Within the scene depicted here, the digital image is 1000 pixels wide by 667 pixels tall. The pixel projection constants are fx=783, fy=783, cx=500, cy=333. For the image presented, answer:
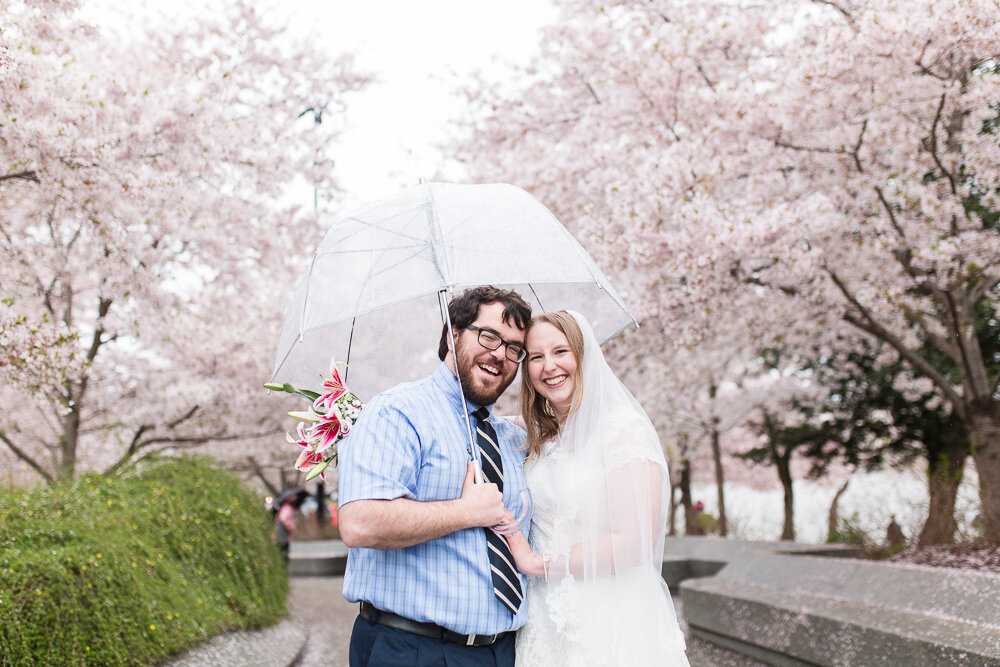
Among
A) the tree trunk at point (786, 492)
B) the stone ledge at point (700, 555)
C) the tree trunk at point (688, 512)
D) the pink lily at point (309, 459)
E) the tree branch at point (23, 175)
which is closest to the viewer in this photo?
the pink lily at point (309, 459)

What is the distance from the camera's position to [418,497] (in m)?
2.30

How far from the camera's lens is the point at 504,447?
2752mm

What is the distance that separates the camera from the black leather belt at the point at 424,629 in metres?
2.24

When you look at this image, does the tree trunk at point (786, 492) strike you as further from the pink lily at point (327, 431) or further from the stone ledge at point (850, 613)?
→ the pink lily at point (327, 431)

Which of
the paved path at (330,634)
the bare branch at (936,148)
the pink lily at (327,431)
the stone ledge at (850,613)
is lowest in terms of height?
the paved path at (330,634)

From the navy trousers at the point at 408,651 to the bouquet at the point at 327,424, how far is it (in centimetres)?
54

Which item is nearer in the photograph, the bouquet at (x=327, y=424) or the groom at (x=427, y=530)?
the groom at (x=427, y=530)

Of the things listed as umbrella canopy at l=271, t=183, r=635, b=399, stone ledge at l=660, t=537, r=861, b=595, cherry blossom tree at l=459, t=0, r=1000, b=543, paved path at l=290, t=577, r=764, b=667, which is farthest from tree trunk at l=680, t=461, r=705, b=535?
umbrella canopy at l=271, t=183, r=635, b=399

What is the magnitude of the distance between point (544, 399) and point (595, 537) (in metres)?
0.61

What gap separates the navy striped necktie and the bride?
9cm

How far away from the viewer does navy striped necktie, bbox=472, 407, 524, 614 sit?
7.74 feet

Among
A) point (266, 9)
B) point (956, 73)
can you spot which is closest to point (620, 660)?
point (956, 73)

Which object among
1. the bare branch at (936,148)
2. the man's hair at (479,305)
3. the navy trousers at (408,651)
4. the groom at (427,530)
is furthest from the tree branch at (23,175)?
the bare branch at (936,148)

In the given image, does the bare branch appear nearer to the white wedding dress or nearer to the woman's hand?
the white wedding dress
